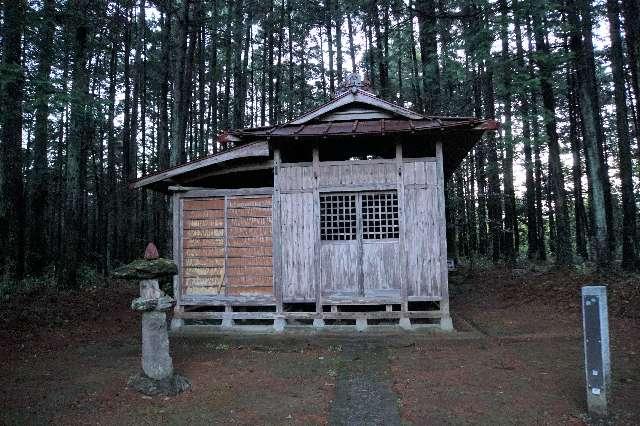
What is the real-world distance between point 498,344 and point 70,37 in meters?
15.1

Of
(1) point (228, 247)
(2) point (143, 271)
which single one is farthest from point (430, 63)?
(2) point (143, 271)

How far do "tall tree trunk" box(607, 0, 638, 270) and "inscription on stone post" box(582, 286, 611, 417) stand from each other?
34.4ft

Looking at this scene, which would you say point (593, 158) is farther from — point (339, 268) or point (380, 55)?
point (380, 55)

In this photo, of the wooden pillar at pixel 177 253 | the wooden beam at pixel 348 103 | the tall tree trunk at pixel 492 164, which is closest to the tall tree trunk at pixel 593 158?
the tall tree trunk at pixel 492 164

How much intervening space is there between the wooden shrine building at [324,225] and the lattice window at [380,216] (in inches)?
1.0

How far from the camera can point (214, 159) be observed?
30.1ft

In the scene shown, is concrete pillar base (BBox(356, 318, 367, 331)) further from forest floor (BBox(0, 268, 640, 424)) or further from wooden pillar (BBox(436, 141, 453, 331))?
wooden pillar (BBox(436, 141, 453, 331))

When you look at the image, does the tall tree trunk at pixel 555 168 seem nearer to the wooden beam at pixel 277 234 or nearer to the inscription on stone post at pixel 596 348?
the wooden beam at pixel 277 234

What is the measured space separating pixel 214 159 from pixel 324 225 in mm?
3091

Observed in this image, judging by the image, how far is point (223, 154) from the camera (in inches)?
360

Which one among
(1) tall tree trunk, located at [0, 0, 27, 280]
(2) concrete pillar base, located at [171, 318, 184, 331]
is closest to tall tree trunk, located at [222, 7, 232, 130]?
(1) tall tree trunk, located at [0, 0, 27, 280]

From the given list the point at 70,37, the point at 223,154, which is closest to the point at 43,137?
the point at 70,37

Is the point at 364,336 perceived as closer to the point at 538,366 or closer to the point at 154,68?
the point at 538,366

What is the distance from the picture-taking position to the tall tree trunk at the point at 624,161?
1257 cm
